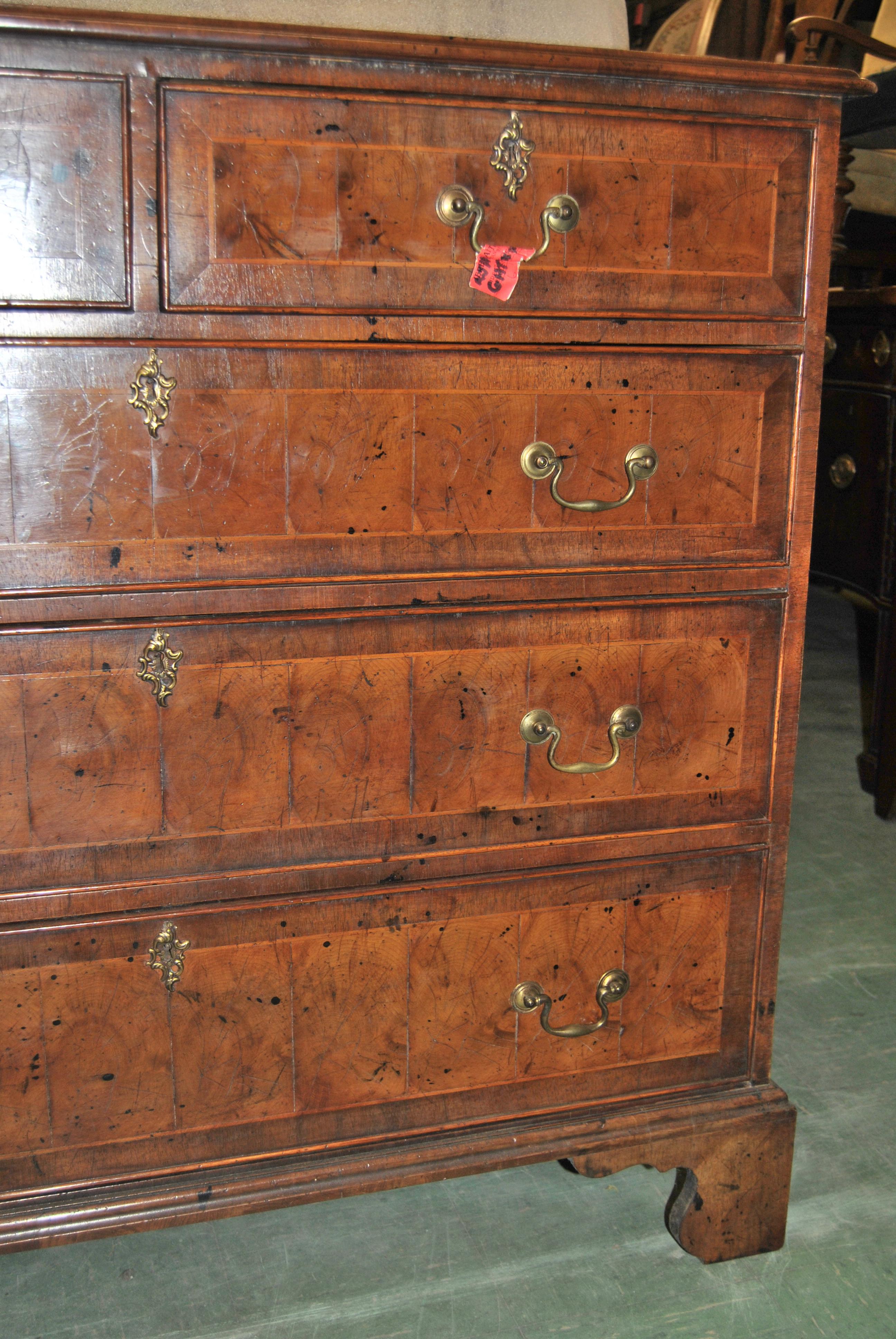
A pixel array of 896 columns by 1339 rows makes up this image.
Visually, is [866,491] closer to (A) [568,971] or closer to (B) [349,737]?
(A) [568,971]

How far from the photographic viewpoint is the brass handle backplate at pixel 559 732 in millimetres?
1140

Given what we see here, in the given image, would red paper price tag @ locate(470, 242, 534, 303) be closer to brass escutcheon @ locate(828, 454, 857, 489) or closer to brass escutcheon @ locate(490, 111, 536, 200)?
brass escutcheon @ locate(490, 111, 536, 200)

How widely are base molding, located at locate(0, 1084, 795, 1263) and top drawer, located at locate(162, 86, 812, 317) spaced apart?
2.77 feet

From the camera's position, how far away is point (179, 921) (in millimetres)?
1090

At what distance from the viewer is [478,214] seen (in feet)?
3.33

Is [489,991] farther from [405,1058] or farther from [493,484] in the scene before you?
[493,484]

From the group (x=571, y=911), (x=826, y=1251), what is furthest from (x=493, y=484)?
(x=826, y=1251)

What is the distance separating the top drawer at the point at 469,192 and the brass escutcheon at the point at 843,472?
169 centimetres

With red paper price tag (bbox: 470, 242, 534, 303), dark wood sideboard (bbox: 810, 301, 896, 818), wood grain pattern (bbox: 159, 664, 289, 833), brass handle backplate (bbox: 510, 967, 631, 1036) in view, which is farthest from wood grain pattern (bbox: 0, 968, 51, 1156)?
dark wood sideboard (bbox: 810, 301, 896, 818)

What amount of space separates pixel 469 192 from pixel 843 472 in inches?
77.1

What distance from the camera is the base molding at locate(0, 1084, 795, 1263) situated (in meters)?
1.11

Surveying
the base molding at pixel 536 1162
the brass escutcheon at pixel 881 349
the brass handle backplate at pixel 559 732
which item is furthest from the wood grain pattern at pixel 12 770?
the brass escutcheon at pixel 881 349

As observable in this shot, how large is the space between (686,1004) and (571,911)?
0.61 ft

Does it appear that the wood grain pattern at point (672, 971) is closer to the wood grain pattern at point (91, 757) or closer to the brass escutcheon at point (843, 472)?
the wood grain pattern at point (91, 757)
